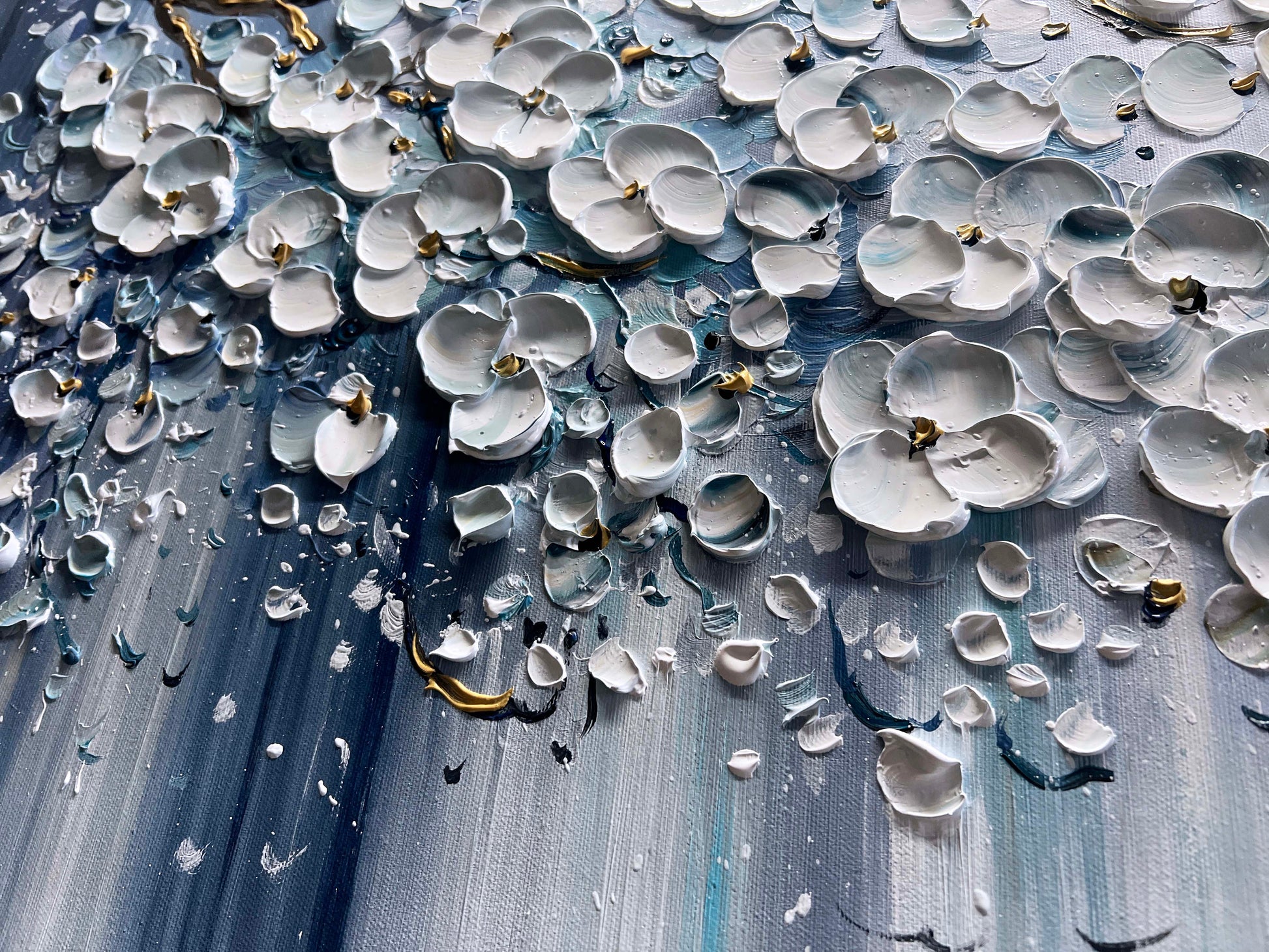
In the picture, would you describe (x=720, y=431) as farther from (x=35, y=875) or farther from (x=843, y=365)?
(x=35, y=875)

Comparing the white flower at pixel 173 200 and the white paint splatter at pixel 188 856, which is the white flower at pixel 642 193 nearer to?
the white flower at pixel 173 200

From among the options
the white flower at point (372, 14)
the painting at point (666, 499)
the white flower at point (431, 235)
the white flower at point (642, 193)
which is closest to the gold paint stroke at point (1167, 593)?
the painting at point (666, 499)

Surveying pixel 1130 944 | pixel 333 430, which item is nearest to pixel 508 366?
pixel 333 430

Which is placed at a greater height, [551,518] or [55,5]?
[55,5]

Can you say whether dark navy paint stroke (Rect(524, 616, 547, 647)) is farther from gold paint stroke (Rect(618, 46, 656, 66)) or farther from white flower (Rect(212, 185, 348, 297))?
gold paint stroke (Rect(618, 46, 656, 66))

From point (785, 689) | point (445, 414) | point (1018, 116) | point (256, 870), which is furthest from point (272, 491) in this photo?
point (1018, 116)
